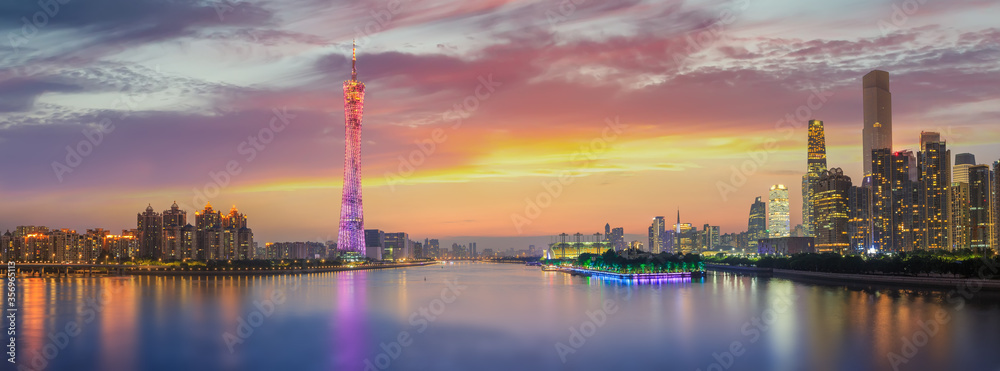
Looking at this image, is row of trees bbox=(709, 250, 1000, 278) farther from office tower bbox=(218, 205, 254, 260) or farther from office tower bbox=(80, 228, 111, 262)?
office tower bbox=(80, 228, 111, 262)

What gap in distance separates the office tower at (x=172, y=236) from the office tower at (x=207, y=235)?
3242 millimetres

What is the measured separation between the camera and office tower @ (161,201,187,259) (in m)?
153

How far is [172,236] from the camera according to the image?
503 feet

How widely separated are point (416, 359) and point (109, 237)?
137569 millimetres

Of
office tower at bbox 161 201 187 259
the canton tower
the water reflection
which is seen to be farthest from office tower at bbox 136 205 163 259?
the water reflection

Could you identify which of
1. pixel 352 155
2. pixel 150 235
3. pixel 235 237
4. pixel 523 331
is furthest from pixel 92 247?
pixel 523 331

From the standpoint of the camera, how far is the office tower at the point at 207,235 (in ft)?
517

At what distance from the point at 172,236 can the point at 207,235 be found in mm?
7175

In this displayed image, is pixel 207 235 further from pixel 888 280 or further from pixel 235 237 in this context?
pixel 888 280

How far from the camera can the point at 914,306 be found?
51625 millimetres

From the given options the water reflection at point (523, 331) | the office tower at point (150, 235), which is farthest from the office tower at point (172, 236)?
the water reflection at point (523, 331)

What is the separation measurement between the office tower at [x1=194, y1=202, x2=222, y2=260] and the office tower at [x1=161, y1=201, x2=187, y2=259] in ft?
10.6

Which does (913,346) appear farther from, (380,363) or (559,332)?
(380,363)

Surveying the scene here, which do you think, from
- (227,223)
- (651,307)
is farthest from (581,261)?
(651,307)
